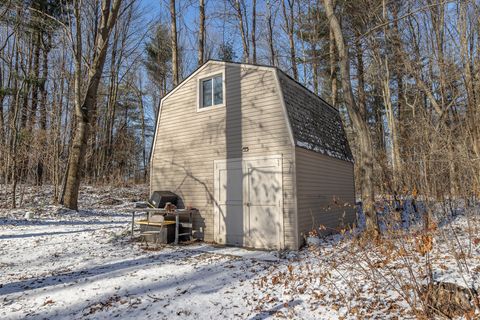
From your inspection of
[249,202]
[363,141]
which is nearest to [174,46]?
[249,202]

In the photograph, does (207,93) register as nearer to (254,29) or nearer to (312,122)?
(312,122)

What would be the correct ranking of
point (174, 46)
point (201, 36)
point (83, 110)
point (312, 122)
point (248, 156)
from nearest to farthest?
point (248, 156), point (312, 122), point (83, 110), point (174, 46), point (201, 36)

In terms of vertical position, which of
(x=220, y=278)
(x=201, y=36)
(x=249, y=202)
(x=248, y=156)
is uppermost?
(x=201, y=36)

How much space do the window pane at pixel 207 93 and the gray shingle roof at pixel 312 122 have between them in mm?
2256

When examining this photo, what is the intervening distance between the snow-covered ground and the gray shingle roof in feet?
9.06

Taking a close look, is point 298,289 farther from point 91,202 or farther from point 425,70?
point 91,202

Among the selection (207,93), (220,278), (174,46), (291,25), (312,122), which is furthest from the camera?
(291,25)

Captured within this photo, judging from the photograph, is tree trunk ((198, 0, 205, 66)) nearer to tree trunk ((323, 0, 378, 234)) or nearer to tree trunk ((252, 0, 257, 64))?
tree trunk ((252, 0, 257, 64))

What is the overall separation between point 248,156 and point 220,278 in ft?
11.6

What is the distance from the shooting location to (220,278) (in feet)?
18.2

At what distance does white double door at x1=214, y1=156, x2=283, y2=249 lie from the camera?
7602 mm

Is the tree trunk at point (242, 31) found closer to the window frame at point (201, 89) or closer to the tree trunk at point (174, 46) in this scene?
the tree trunk at point (174, 46)

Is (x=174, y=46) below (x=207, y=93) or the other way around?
the other way around

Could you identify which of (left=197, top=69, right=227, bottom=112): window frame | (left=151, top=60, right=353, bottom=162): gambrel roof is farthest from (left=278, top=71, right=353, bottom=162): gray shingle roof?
(left=197, top=69, right=227, bottom=112): window frame
